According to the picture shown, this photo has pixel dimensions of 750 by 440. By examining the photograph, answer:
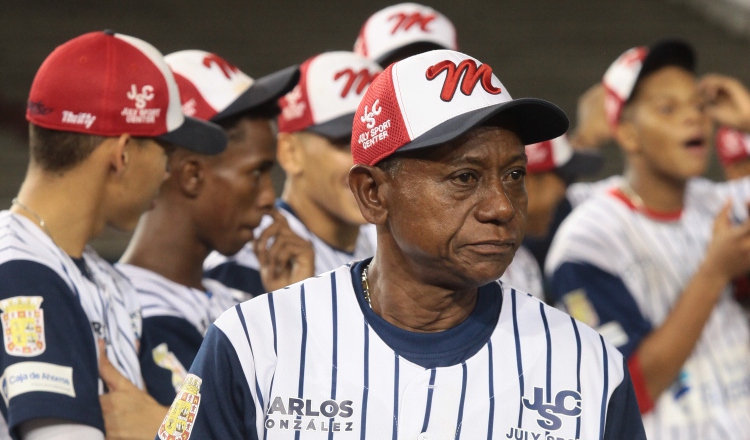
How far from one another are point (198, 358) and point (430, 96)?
671 millimetres

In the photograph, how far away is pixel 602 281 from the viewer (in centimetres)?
402

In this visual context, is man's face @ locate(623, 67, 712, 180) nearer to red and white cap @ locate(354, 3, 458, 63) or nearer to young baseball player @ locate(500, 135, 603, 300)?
young baseball player @ locate(500, 135, 603, 300)

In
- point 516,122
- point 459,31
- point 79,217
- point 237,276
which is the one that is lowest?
point 459,31

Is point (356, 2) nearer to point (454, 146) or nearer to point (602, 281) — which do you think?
point (602, 281)

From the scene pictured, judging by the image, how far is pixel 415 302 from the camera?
207 cm

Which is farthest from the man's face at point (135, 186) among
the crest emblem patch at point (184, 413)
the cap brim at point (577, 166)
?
the cap brim at point (577, 166)

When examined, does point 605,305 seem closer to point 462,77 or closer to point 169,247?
point 169,247

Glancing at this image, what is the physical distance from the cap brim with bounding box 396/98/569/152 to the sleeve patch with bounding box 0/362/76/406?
3.07ft

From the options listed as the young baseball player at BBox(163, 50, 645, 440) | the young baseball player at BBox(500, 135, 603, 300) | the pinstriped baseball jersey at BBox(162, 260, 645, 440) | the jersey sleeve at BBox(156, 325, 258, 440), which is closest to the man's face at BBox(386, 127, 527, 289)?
the young baseball player at BBox(163, 50, 645, 440)

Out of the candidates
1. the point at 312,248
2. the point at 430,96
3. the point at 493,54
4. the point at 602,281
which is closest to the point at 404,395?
the point at 430,96

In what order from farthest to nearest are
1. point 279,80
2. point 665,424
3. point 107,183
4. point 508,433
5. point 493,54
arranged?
1. point 493,54
2. point 665,424
3. point 279,80
4. point 107,183
5. point 508,433

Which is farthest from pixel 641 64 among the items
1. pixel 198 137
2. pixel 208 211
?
pixel 198 137

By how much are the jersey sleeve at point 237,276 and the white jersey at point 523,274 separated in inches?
48.1

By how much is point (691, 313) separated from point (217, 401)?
2.46 m
